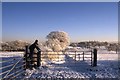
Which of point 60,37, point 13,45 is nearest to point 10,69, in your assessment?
point 60,37

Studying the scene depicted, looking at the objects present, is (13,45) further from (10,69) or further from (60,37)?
(10,69)

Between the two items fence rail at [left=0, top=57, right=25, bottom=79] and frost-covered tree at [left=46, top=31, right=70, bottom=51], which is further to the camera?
frost-covered tree at [left=46, top=31, right=70, bottom=51]

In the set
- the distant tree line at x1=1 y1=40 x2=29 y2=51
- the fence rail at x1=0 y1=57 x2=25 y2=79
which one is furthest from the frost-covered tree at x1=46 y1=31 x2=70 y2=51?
the fence rail at x1=0 y1=57 x2=25 y2=79

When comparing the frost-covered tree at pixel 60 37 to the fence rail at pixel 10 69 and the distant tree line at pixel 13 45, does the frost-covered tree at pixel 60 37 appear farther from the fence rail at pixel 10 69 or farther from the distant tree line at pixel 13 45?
the fence rail at pixel 10 69

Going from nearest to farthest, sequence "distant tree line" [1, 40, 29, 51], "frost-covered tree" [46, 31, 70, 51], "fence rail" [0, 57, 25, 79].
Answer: "fence rail" [0, 57, 25, 79] → "frost-covered tree" [46, 31, 70, 51] → "distant tree line" [1, 40, 29, 51]

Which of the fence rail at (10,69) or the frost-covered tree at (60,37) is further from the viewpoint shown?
the frost-covered tree at (60,37)

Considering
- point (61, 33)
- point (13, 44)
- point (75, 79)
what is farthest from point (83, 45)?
point (75, 79)

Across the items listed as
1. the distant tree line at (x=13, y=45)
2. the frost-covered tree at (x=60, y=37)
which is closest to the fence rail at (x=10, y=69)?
the frost-covered tree at (x=60, y=37)

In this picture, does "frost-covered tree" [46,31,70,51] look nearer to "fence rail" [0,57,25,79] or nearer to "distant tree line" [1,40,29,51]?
"distant tree line" [1,40,29,51]

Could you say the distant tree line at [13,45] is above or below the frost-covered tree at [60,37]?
below

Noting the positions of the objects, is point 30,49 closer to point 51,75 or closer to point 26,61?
point 26,61

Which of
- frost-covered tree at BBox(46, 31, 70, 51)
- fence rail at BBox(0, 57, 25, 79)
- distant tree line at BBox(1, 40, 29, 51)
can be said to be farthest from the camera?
distant tree line at BBox(1, 40, 29, 51)

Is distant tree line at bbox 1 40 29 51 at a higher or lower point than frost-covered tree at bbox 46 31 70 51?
lower

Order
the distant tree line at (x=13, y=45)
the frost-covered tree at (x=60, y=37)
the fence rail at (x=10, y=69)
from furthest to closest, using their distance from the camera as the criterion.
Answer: the distant tree line at (x=13, y=45) → the frost-covered tree at (x=60, y=37) → the fence rail at (x=10, y=69)
